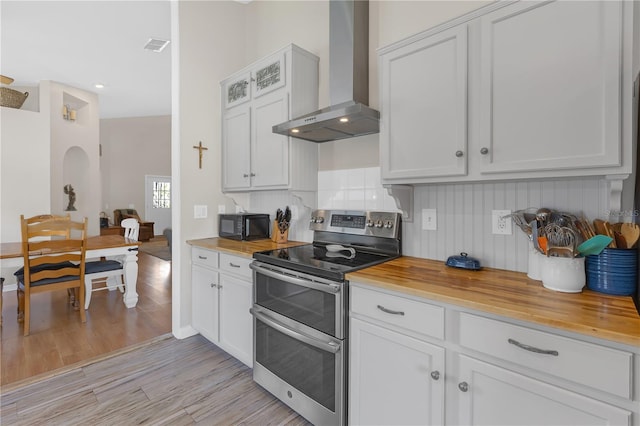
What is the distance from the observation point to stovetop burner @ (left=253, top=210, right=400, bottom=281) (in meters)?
1.67

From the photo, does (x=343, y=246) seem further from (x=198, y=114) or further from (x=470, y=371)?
(x=198, y=114)

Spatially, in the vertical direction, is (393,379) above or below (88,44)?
below

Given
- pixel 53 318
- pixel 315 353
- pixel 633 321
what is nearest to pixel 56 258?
pixel 53 318

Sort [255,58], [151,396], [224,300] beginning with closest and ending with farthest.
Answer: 1. [151,396]
2. [224,300]
3. [255,58]

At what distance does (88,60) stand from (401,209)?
5.14m

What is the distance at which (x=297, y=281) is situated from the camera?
168 centimetres

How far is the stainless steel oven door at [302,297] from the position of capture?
Result: 59.7 inches

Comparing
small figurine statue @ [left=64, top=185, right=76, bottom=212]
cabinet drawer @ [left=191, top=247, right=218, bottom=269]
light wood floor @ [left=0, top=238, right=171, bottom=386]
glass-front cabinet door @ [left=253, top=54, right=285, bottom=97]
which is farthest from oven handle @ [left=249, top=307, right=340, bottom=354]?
small figurine statue @ [left=64, top=185, right=76, bottom=212]

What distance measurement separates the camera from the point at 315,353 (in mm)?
1638

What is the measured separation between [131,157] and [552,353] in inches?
416

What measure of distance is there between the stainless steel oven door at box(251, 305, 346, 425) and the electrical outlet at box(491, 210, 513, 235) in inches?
39.6

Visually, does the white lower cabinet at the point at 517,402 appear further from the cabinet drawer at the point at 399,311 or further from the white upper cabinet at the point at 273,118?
the white upper cabinet at the point at 273,118

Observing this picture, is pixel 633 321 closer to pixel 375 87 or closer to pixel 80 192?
pixel 375 87

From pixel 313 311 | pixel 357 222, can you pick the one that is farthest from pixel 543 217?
pixel 313 311
